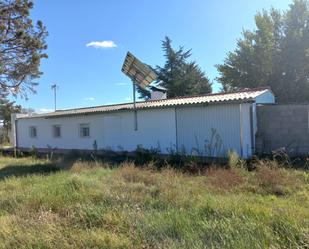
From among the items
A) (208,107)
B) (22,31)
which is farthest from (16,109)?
(208,107)

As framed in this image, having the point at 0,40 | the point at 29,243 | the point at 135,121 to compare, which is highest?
the point at 0,40

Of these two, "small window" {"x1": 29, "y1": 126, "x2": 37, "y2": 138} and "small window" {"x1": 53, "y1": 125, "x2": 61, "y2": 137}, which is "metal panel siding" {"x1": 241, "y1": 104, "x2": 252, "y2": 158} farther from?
"small window" {"x1": 29, "y1": 126, "x2": 37, "y2": 138}

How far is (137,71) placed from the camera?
1898cm

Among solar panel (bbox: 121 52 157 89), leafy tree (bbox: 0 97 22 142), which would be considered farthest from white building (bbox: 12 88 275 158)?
leafy tree (bbox: 0 97 22 142)

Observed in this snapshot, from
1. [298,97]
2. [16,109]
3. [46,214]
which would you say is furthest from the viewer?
[16,109]

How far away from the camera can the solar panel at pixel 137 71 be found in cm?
1847

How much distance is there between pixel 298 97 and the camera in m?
30.1

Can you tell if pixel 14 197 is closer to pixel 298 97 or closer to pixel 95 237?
pixel 95 237

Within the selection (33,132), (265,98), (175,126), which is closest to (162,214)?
(175,126)

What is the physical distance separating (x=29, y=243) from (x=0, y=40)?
1553 cm

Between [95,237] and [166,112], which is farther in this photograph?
[166,112]

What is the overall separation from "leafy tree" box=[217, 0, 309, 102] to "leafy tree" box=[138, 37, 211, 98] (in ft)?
35.7

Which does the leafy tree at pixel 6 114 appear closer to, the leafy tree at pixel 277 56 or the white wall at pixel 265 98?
the leafy tree at pixel 277 56

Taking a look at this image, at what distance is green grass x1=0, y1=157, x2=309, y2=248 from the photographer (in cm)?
498
